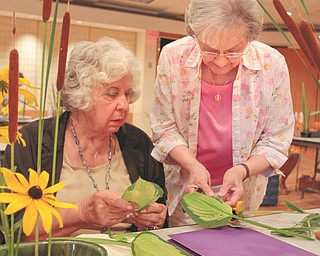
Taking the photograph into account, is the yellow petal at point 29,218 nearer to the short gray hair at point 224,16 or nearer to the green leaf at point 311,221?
the green leaf at point 311,221

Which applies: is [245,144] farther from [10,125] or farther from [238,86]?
[10,125]

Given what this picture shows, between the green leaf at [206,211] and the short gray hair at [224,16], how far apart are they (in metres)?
0.53

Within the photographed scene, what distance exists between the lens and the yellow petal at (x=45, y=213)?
41cm

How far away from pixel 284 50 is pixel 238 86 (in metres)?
10.8

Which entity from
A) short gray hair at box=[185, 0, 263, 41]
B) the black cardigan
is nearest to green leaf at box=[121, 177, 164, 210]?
the black cardigan

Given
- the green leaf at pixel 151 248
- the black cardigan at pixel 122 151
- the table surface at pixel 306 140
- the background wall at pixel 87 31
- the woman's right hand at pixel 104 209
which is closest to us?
the green leaf at pixel 151 248

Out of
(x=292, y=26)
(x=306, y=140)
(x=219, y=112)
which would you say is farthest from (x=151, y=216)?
(x=306, y=140)

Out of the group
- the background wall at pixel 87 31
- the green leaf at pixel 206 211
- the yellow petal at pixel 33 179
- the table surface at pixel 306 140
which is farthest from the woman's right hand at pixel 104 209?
the background wall at pixel 87 31

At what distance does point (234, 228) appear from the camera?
3.01 ft

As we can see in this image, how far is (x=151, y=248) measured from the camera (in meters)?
0.66

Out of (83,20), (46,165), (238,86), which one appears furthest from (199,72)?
(83,20)

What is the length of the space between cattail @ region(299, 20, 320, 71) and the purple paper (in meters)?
0.35

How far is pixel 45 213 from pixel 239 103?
3.60ft

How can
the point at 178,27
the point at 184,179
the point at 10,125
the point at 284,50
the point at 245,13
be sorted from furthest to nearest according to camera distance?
the point at 284,50
the point at 178,27
the point at 184,179
the point at 245,13
the point at 10,125
